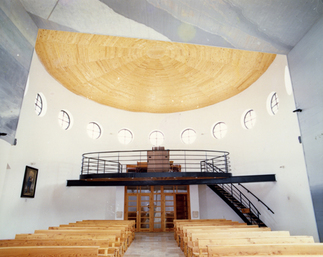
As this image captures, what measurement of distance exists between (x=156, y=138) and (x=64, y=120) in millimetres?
5253

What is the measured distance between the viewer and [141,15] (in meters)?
4.05

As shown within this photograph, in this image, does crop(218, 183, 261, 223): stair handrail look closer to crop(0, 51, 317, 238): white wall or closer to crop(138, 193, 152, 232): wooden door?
crop(0, 51, 317, 238): white wall

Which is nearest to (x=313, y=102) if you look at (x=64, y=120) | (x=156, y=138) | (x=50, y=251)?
(x=50, y=251)

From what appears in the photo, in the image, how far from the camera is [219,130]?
1308 cm

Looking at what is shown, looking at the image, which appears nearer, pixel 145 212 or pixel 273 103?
pixel 273 103

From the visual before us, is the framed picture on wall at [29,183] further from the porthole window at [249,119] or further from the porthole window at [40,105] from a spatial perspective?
the porthole window at [249,119]

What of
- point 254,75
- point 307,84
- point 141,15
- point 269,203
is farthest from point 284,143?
point 141,15

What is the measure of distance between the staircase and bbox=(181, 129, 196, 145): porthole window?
299 cm

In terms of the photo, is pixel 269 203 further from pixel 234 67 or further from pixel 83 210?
pixel 83 210

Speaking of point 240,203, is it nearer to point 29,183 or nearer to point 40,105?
point 29,183

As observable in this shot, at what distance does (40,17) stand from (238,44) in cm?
367

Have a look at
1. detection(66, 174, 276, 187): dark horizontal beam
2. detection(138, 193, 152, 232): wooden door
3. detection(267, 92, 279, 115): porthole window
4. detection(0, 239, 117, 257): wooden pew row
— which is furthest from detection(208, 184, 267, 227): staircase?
detection(0, 239, 117, 257): wooden pew row

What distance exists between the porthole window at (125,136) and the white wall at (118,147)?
0.35 meters

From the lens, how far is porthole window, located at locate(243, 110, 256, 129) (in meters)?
11.4
